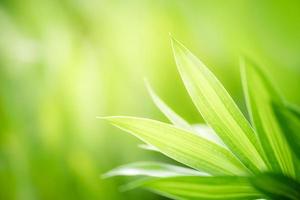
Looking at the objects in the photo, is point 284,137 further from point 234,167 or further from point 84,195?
point 84,195

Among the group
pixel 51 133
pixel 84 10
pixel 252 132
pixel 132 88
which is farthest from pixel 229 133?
pixel 84 10

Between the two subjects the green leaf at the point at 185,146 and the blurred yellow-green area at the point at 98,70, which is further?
the blurred yellow-green area at the point at 98,70

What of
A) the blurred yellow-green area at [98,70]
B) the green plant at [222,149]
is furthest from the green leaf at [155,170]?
the blurred yellow-green area at [98,70]

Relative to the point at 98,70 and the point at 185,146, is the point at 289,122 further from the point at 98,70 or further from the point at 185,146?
the point at 98,70

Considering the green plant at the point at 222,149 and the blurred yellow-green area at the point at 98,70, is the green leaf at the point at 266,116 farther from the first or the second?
the blurred yellow-green area at the point at 98,70

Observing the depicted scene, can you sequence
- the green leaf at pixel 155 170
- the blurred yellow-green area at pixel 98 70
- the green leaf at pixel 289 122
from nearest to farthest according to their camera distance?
the green leaf at pixel 289 122 → the green leaf at pixel 155 170 → the blurred yellow-green area at pixel 98 70

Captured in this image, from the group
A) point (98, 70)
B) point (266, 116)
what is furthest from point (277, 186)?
point (98, 70)

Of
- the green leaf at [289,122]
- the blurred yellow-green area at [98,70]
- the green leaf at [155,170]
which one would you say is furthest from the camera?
the blurred yellow-green area at [98,70]

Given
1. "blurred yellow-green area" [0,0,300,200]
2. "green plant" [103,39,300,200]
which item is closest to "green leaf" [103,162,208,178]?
"green plant" [103,39,300,200]
